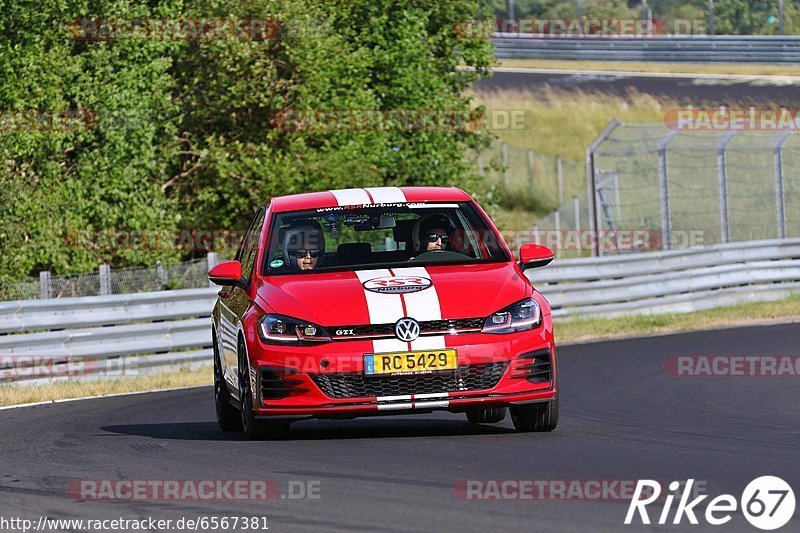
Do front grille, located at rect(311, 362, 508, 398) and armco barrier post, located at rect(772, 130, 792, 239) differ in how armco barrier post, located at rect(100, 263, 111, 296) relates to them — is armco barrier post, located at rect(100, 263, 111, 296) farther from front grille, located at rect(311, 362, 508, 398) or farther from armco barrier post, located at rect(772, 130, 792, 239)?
armco barrier post, located at rect(772, 130, 792, 239)

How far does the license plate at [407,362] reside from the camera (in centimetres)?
891

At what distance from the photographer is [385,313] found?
8945 millimetres

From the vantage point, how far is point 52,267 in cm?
2472

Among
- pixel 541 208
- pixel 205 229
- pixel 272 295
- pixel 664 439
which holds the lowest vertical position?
pixel 541 208

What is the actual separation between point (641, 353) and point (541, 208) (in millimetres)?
23991

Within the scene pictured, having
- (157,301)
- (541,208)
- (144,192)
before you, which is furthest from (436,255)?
(541,208)

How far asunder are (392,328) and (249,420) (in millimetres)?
1196

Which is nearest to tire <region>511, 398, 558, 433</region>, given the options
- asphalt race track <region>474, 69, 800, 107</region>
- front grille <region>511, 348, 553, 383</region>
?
front grille <region>511, 348, 553, 383</region>

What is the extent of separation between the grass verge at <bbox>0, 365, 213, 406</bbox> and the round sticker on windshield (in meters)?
6.64

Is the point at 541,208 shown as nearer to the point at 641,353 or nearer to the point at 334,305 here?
the point at 641,353

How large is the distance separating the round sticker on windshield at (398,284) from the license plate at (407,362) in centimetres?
40

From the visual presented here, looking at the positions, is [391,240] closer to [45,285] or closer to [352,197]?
[352,197]

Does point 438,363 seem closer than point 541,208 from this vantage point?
Yes

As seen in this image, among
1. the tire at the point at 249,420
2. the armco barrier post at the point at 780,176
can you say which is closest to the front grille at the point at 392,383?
the tire at the point at 249,420
